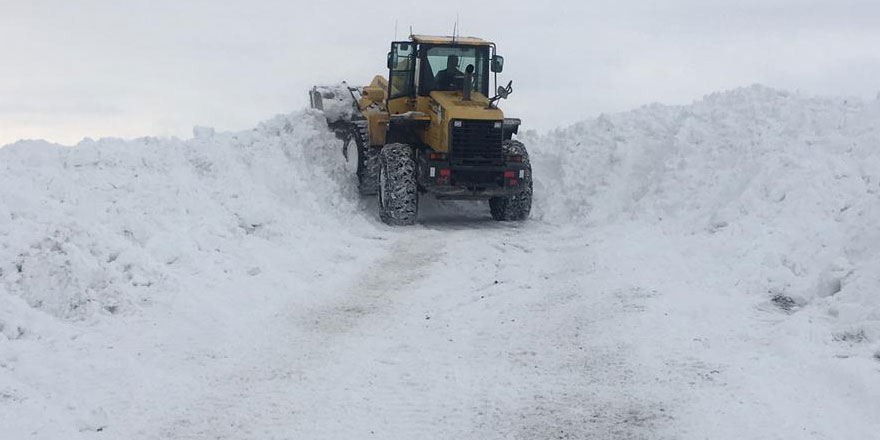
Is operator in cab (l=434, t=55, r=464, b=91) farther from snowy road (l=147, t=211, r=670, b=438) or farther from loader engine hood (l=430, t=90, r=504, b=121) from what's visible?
snowy road (l=147, t=211, r=670, b=438)

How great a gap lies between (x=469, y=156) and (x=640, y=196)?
322cm

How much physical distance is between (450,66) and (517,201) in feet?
9.33

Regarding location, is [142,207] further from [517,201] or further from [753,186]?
[753,186]

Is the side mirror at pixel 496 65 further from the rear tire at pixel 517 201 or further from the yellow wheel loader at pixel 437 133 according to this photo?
the rear tire at pixel 517 201

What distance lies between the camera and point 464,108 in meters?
16.8

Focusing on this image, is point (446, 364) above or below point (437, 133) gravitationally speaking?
below

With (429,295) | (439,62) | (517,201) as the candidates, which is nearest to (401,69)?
(439,62)

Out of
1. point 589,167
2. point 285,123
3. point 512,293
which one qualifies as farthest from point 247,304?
point 589,167

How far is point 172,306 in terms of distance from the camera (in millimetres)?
9539

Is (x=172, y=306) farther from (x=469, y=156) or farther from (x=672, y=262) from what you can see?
(x=469, y=156)

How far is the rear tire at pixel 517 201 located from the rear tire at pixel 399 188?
6.23 feet

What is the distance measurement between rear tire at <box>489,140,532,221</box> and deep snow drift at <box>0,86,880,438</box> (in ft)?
2.25

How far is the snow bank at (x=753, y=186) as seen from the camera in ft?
33.3

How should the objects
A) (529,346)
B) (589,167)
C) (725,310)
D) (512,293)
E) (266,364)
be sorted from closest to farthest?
1. (266,364)
2. (529,346)
3. (725,310)
4. (512,293)
5. (589,167)
